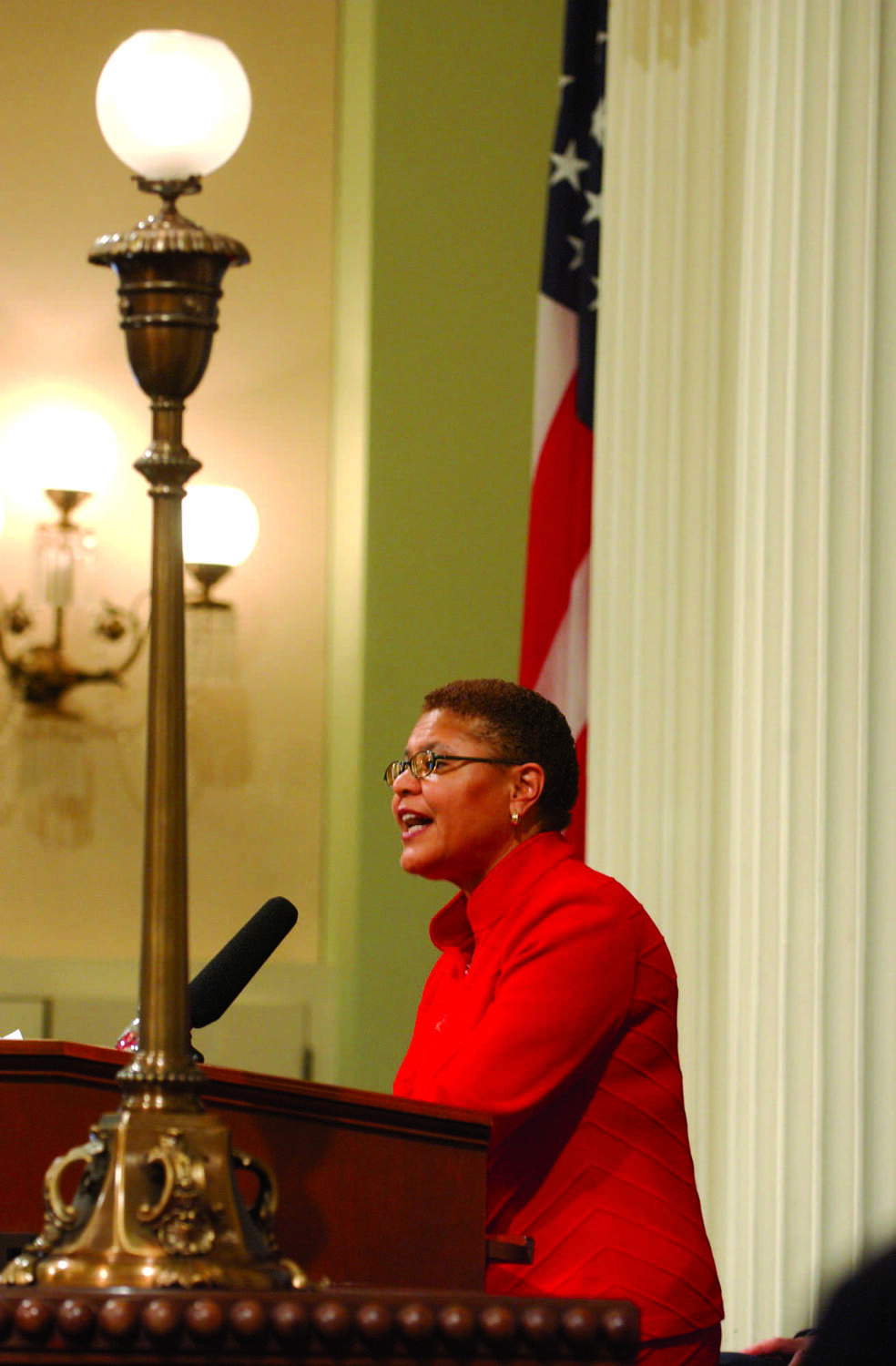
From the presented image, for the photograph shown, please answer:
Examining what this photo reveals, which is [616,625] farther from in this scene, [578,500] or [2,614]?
[2,614]

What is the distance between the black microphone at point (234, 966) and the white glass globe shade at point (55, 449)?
3.29 m

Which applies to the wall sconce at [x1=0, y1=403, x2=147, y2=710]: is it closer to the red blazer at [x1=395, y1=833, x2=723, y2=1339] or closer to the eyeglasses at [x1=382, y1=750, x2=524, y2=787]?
the eyeglasses at [x1=382, y1=750, x2=524, y2=787]

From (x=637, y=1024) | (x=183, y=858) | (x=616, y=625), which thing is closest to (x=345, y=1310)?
(x=183, y=858)

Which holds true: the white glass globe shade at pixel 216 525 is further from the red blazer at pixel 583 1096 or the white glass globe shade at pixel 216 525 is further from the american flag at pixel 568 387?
the red blazer at pixel 583 1096

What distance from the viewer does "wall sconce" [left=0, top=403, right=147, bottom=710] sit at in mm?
5277

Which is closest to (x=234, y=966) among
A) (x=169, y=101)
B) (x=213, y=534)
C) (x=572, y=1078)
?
(x=572, y=1078)

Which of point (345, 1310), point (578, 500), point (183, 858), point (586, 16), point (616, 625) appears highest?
point (586, 16)

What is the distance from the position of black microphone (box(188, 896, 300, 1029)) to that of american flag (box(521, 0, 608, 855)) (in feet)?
8.01

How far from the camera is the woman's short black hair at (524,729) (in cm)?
267

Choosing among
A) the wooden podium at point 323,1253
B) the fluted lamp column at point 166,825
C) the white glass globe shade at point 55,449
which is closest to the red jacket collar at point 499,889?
the wooden podium at point 323,1253

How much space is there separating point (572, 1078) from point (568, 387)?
279 cm

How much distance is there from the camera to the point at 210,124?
1.50 metres

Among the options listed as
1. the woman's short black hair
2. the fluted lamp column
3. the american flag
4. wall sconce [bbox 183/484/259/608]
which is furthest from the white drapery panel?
wall sconce [bbox 183/484/259/608]

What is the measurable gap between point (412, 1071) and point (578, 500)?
96.4 inches
